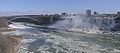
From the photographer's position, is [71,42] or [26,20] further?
[26,20]

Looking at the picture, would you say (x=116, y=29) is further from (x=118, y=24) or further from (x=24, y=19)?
(x=24, y=19)

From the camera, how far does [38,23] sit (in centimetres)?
12188

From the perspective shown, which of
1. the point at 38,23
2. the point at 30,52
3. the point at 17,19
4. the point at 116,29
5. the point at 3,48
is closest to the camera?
the point at 3,48

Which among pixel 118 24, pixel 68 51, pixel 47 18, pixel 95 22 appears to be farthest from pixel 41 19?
pixel 68 51

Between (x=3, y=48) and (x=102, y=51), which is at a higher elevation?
(x=3, y=48)

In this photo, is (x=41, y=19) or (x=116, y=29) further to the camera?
(x=41, y=19)

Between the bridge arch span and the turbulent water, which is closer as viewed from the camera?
the turbulent water

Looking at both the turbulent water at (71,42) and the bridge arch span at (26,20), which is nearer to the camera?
the turbulent water at (71,42)

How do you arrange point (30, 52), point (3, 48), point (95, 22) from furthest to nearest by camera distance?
point (95, 22) → point (30, 52) → point (3, 48)

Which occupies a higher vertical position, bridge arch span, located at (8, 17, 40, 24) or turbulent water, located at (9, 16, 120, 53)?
turbulent water, located at (9, 16, 120, 53)

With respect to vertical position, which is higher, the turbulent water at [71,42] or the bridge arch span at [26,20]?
the turbulent water at [71,42]

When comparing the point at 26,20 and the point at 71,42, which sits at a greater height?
the point at 71,42

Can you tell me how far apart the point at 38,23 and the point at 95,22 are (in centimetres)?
3666

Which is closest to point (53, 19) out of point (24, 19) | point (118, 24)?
point (24, 19)
